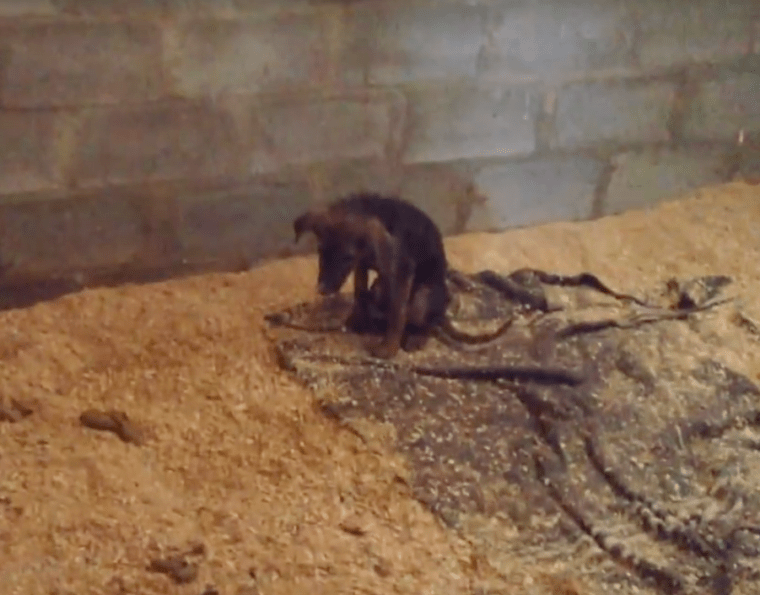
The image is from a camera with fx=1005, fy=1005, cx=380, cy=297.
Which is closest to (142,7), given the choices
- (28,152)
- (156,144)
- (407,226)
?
(156,144)

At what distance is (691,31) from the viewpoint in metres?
3.15

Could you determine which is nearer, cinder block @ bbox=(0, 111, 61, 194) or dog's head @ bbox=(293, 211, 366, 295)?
dog's head @ bbox=(293, 211, 366, 295)

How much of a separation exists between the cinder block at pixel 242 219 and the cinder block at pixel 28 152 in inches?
14.2

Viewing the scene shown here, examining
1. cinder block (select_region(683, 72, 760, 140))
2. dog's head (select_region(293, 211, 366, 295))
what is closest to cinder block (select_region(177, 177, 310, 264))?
dog's head (select_region(293, 211, 366, 295))

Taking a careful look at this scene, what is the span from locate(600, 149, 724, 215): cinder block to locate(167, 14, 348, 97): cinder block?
1090 mm

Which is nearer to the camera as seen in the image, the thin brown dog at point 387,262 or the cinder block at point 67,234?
the thin brown dog at point 387,262

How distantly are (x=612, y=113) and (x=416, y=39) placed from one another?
73cm

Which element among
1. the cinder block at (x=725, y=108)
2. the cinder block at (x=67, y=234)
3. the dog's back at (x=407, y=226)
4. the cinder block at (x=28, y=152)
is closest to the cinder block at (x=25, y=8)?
the cinder block at (x=28, y=152)

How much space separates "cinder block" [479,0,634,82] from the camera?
2.91m

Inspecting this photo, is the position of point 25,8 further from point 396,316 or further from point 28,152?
point 396,316

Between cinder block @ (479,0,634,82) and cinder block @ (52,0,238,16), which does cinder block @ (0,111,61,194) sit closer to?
cinder block @ (52,0,238,16)

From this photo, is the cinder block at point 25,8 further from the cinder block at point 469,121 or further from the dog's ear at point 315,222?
the cinder block at point 469,121

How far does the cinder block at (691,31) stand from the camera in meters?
3.08

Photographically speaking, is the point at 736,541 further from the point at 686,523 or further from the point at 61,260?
the point at 61,260
